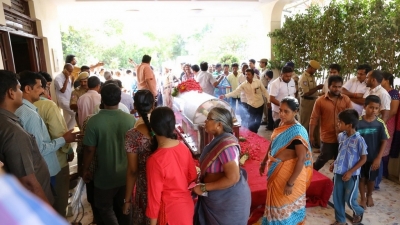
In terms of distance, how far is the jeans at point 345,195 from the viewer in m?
2.77

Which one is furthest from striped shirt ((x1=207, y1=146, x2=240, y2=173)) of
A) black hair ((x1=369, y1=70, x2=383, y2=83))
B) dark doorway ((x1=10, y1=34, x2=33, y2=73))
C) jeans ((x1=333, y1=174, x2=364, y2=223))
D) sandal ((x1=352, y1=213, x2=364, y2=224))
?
dark doorway ((x1=10, y1=34, x2=33, y2=73))

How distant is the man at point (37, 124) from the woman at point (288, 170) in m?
1.85

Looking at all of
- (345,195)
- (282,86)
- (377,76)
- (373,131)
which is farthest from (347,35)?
(345,195)

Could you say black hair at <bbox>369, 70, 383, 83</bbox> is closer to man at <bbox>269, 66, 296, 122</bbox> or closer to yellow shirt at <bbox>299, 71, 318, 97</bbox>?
man at <bbox>269, 66, 296, 122</bbox>

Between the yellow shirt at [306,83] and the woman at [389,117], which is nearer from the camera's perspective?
the woman at [389,117]

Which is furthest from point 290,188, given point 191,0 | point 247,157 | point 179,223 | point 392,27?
point 191,0

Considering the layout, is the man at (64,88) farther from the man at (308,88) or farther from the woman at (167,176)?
the man at (308,88)

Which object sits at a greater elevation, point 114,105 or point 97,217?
point 114,105

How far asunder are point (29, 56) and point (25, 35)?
30.0 inches

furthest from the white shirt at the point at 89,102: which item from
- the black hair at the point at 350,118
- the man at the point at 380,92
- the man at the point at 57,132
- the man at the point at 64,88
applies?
the man at the point at 380,92

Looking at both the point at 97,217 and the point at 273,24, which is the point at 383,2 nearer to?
the point at 273,24

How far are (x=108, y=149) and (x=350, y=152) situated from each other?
7.82ft

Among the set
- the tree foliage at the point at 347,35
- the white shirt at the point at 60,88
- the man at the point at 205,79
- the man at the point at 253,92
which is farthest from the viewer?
the man at the point at 205,79

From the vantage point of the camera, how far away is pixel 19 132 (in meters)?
1.58
